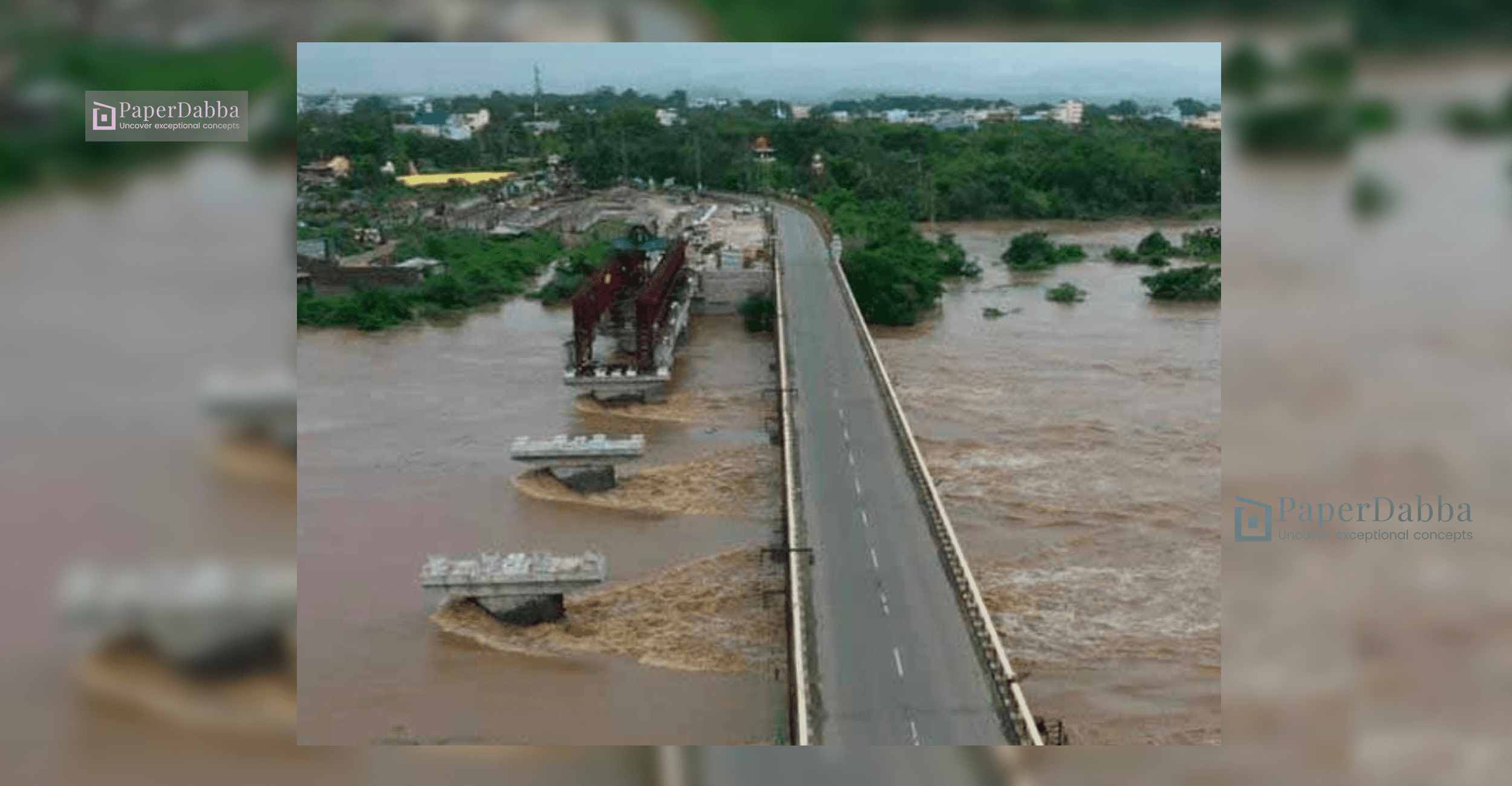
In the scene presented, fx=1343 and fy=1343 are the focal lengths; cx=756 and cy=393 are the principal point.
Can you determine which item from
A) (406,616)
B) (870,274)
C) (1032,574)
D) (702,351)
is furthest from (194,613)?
(870,274)

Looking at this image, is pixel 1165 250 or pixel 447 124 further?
pixel 1165 250

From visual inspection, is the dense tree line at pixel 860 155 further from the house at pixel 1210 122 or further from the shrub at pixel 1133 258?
the shrub at pixel 1133 258

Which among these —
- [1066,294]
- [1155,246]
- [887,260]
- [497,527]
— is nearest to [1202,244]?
[1155,246]

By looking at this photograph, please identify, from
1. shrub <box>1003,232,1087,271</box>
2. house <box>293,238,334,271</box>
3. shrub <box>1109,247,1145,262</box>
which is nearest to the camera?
house <box>293,238,334,271</box>

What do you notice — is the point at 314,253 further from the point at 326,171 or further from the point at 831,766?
the point at 831,766

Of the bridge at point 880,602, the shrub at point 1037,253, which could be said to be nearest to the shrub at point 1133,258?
the shrub at point 1037,253

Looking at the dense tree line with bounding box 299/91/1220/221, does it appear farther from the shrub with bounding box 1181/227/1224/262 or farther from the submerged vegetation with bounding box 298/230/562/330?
the submerged vegetation with bounding box 298/230/562/330

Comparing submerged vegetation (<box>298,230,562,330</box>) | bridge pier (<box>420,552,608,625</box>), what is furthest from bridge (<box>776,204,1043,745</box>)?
submerged vegetation (<box>298,230,562,330</box>)
